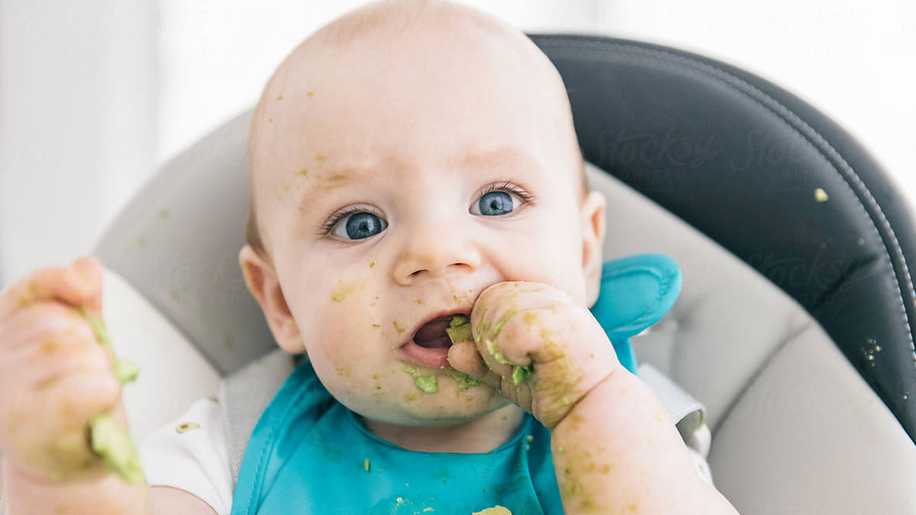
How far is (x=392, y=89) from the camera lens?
3.01 feet

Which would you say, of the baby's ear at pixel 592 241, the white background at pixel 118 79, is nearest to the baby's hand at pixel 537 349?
the baby's ear at pixel 592 241

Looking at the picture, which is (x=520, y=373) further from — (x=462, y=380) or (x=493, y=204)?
(x=493, y=204)

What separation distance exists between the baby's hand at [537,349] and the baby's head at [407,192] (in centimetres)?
4

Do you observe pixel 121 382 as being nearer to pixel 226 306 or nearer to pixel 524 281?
pixel 524 281

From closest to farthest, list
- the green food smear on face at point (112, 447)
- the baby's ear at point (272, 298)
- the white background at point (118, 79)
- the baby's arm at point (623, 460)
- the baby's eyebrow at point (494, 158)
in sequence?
the green food smear on face at point (112, 447), the baby's arm at point (623, 460), the baby's eyebrow at point (494, 158), the baby's ear at point (272, 298), the white background at point (118, 79)

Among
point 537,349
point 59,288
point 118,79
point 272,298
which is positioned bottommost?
point 118,79

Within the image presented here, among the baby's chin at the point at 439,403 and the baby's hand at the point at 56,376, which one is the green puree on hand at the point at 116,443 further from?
the baby's chin at the point at 439,403

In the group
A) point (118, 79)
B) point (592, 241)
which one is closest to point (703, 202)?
point (592, 241)

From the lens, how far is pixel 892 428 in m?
0.94

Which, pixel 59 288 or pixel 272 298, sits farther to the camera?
pixel 272 298

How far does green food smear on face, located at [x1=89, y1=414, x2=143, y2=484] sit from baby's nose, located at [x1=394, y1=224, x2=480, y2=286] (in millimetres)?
297

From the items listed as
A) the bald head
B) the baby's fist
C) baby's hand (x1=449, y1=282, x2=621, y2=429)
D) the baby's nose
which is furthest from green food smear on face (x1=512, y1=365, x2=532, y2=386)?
the baby's fist

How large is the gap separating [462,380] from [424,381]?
33mm

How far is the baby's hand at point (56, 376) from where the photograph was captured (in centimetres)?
63
